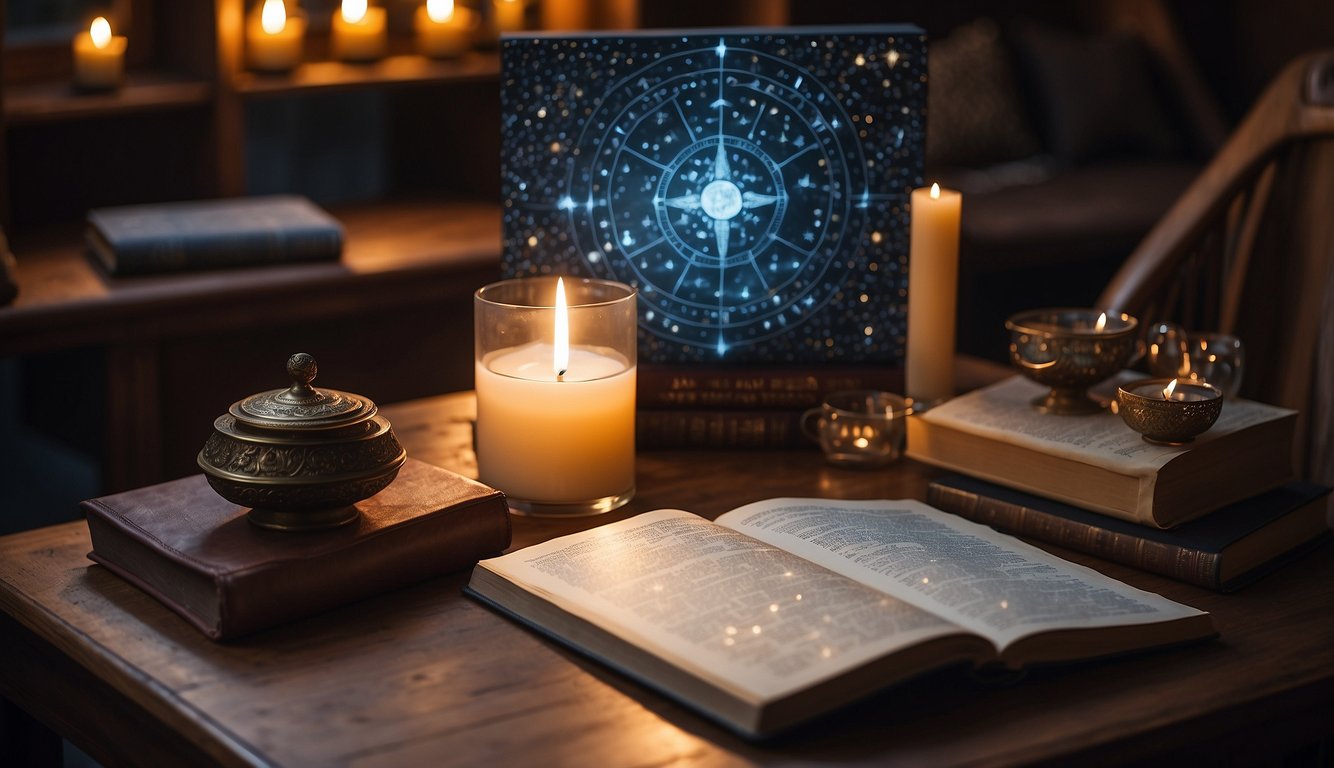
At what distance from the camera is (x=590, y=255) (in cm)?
130

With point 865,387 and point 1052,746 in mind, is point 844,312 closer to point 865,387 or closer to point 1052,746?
point 865,387

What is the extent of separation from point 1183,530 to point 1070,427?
0.43ft

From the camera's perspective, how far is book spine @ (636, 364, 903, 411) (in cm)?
132

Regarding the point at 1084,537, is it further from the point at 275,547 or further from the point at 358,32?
the point at 358,32

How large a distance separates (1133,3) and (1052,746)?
293 centimetres

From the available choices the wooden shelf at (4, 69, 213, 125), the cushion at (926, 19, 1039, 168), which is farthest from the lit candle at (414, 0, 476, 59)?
the cushion at (926, 19, 1039, 168)

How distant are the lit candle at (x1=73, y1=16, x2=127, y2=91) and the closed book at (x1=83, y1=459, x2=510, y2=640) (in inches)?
53.9

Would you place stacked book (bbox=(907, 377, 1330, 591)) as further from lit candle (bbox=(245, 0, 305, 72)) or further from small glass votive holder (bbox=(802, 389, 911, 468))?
lit candle (bbox=(245, 0, 305, 72))

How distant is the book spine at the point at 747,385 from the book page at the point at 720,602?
0.28 m

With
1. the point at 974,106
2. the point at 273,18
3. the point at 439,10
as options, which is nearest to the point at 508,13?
the point at 439,10

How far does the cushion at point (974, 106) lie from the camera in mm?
3133

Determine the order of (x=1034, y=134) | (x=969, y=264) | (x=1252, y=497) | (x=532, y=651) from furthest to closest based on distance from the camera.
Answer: (x=1034, y=134)
(x=969, y=264)
(x=1252, y=497)
(x=532, y=651)

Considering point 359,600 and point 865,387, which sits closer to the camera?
point 359,600

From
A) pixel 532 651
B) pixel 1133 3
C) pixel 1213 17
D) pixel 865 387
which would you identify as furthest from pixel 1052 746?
pixel 1213 17
